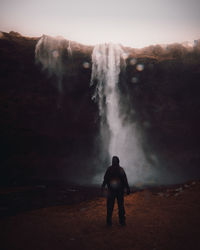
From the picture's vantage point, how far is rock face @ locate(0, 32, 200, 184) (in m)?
16.7

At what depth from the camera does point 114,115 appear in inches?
800

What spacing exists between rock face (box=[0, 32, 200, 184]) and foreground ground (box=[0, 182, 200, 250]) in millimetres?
10956

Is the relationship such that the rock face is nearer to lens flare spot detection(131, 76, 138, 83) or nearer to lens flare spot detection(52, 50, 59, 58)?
lens flare spot detection(131, 76, 138, 83)

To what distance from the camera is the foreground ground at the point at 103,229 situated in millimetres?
3609

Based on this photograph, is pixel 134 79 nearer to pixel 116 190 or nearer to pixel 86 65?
pixel 86 65

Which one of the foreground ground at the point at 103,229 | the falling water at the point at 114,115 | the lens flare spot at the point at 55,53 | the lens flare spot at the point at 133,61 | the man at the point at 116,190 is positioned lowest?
the foreground ground at the point at 103,229

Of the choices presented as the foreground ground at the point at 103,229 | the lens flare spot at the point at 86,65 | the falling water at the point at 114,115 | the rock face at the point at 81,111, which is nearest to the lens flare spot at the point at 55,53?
the rock face at the point at 81,111

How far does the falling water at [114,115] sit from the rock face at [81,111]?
2.46 ft

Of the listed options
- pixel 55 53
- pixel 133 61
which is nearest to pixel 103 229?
pixel 55 53

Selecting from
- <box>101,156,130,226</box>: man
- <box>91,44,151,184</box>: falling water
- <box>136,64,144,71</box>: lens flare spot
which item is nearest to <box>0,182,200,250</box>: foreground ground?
<box>101,156,130,226</box>: man

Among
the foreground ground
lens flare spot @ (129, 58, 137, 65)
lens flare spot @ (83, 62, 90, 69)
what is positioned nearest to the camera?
the foreground ground

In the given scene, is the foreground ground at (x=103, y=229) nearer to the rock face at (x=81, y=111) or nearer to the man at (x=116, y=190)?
the man at (x=116, y=190)

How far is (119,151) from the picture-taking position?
66.8 feet

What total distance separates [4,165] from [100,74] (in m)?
14.0
